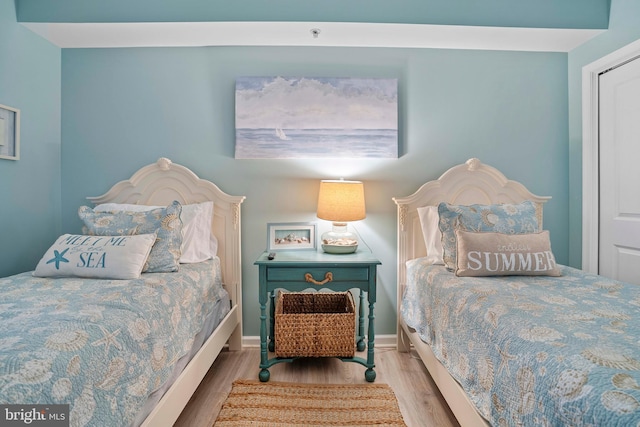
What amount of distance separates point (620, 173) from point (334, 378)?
2.25 m

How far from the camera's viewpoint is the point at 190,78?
2.49 metres

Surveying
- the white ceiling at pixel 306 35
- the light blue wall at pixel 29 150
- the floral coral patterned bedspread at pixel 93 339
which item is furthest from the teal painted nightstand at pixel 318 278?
the light blue wall at pixel 29 150

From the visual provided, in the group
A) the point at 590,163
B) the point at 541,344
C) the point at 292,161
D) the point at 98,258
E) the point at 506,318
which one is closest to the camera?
the point at 541,344

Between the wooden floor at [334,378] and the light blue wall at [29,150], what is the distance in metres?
1.48

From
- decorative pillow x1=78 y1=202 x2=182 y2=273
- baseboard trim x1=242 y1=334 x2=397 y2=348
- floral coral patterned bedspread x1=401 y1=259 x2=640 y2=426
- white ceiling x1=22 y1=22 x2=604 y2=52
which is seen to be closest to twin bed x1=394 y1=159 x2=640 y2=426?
floral coral patterned bedspread x1=401 y1=259 x2=640 y2=426

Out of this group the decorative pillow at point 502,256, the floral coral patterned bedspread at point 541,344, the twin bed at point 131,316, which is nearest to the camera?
the floral coral patterned bedspread at point 541,344

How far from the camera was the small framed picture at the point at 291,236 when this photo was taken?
7.78 feet

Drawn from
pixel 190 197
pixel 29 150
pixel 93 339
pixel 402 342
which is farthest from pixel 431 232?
pixel 29 150

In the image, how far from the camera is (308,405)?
69.3 inches

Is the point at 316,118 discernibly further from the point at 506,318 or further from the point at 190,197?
the point at 506,318

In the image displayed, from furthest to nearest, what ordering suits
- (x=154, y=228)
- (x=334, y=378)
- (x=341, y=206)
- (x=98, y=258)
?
(x=341, y=206) → (x=334, y=378) → (x=154, y=228) → (x=98, y=258)

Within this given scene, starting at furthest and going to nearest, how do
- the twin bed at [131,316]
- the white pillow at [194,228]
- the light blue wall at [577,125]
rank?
1. the light blue wall at [577,125]
2. the white pillow at [194,228]
3. the twin bed at [131,316]

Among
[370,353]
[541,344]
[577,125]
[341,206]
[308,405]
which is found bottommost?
[308,405]

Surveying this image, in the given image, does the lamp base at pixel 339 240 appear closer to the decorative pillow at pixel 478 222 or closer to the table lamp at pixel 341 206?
the table lamp at pixel 341 206
